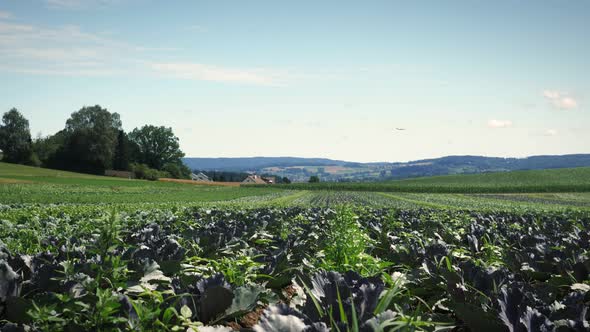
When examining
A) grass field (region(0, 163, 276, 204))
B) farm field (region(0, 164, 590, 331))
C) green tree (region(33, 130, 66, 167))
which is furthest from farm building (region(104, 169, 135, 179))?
farm field (region(0, 164, 590, 331))

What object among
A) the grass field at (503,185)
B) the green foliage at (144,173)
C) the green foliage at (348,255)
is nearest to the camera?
the green foliage at (348,255)

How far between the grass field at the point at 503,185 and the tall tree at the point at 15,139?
62.8 meters

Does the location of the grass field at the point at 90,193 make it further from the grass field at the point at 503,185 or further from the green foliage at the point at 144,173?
the grass field at the point at 503,185

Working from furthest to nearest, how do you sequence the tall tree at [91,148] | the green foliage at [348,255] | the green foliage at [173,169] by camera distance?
1. the green foliage at [173,169]
2. the tall tree at [91,148]
3. the green foliage at [348,255]

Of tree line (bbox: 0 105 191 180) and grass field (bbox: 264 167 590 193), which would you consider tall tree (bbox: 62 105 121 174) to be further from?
grass field (bbox: 264 167 590 193)

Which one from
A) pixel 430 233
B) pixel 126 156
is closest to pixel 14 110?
pixel 126 156

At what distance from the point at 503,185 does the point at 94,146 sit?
272ft

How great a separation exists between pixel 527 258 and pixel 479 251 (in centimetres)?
130

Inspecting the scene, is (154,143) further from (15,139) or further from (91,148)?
(15,139)

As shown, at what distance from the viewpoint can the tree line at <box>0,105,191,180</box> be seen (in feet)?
335

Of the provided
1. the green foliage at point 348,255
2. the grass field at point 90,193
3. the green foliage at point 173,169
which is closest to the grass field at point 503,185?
the grass field at point 90,193

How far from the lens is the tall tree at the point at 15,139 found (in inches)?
4141

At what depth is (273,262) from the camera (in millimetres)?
3352

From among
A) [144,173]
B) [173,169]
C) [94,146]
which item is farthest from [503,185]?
[94,146]
